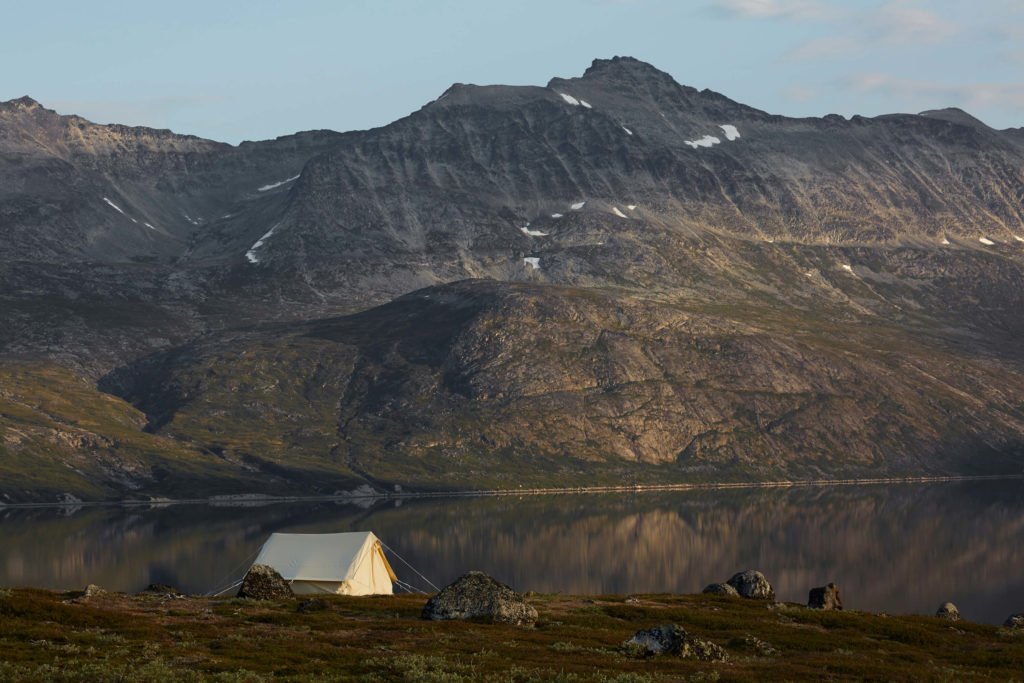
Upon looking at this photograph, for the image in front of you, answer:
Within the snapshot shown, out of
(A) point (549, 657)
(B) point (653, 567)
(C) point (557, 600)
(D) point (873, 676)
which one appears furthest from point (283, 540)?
(B) point (653, 567)

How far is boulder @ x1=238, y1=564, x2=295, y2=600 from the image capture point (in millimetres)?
75750

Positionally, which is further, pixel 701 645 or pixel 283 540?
pixel 283 540

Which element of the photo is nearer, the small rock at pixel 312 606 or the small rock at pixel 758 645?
the small rock at pixel 758 645

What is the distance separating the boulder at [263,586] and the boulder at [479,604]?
1660 cm

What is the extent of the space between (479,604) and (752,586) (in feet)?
107

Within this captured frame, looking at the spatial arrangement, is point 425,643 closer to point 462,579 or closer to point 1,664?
point 462,579

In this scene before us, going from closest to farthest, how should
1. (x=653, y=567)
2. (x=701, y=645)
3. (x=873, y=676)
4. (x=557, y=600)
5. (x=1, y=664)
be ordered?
1. (x=1, y=664)
2. (x=873, y=676)
3. (x=701, y=645)
4. (x=557, y=600)
5. (x=653, y=567)

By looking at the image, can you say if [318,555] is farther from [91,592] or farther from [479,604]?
[479,604]

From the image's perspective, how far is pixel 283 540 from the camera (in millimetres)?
105938

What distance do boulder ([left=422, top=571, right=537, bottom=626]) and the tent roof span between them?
124ft

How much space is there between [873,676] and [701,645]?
8136 mm

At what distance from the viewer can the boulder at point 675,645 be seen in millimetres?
51406

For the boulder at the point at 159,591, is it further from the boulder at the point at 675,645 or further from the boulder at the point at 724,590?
the boulder at the point at 724,590

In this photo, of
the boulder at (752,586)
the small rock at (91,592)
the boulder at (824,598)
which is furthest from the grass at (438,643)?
the boulder at (752,586)
